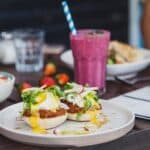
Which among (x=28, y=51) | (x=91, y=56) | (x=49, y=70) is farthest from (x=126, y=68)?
(x=28, y=51)

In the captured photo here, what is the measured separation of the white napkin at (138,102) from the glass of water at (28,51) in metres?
0.58

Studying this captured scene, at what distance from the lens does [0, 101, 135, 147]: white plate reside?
44.1 inches

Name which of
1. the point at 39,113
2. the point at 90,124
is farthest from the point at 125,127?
the point at 39,113

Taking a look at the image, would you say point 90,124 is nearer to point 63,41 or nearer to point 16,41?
point 16,41

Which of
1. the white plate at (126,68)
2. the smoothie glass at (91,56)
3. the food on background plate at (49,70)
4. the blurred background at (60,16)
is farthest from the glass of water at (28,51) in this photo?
the blurred background at (60,16)

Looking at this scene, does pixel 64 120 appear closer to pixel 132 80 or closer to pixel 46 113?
pixel 46 113

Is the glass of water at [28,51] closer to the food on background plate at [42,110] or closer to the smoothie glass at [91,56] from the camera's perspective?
the smoothie glass at [91,56]

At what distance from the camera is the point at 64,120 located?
1223 mm

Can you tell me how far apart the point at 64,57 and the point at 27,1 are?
8.08ft

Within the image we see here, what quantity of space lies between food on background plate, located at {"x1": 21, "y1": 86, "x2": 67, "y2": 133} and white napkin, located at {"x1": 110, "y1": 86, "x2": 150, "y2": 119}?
23 centimetres

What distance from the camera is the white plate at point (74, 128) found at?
112 cm

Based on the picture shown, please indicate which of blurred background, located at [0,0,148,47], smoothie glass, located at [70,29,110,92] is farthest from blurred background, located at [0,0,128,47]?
smoothie glass, located at [70,29,110,92]

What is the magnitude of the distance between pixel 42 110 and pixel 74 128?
92 mm

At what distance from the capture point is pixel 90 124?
4.05ft
